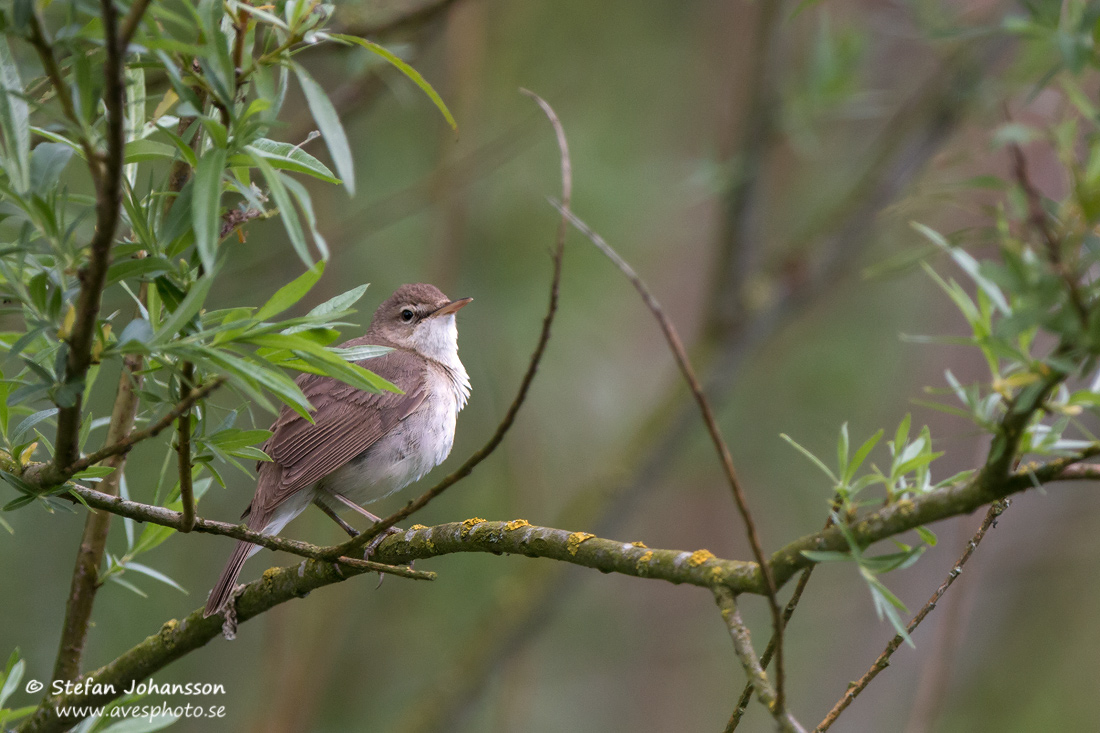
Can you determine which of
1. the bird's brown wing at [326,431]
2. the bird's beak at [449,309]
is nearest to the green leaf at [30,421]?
the bird's brown wing at [326,431]

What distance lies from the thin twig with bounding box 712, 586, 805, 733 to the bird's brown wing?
295 centimetres

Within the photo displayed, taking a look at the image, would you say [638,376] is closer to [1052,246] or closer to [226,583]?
[226,583]

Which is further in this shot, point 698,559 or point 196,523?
point 196,523

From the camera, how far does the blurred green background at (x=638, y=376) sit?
6738mm

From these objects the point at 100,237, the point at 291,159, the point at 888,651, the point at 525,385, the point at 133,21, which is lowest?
the point at 888,651

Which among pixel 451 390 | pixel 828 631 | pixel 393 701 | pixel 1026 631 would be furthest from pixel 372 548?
pixel 1026 631

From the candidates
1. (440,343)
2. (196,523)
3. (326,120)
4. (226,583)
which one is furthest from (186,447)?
(440,343)

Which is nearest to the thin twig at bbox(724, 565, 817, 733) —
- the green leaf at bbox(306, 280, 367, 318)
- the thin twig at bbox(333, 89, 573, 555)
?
the thin twig at bbox(333, 89, 573, 555)

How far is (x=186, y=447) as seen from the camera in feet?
6.81

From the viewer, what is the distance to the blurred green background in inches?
265

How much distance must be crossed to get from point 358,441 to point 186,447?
103 inches

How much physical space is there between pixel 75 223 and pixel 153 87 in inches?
109

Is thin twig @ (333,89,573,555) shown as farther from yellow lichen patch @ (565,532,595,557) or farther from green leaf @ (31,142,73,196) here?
green leaf @ (31,142,73,196)

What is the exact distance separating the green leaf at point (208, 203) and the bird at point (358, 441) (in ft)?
7.76
